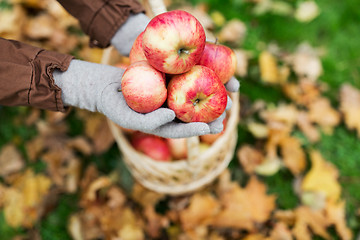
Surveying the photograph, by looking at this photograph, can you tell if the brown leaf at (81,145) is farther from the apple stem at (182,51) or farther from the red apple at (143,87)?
the apple stem at (182,51)

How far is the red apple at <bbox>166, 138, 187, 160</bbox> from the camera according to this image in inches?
59.9

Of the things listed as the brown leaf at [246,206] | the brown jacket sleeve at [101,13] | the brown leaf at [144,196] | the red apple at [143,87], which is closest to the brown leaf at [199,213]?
the brown leaf at [246,206]

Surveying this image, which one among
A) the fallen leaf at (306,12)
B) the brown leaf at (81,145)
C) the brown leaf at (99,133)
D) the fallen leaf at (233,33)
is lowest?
the brown leaf at (81,145)

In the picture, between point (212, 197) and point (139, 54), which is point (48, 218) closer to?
point (212, 197)

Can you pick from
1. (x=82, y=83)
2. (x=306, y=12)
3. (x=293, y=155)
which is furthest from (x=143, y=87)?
(x=306, y=12)

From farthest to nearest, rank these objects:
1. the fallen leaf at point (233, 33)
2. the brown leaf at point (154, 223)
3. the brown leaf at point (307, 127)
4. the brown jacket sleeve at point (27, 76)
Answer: the fallen leaf at point (233, 33)
the brown leaf at point (307, 127)
the brown leaf at point (154, 223)
the brown jacket sleeve at point (27, 76)

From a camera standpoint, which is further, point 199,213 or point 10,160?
point 10,160

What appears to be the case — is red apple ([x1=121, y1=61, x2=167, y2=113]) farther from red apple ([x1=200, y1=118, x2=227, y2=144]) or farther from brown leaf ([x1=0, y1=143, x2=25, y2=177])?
brown leaf ([x1=0, y1=143, x2=25, y2=177])

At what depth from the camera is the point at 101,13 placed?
1.37 meters

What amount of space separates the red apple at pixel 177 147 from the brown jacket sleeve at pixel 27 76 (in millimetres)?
578

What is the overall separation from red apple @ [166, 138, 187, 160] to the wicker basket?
0.20ft

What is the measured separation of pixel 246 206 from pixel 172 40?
106cm

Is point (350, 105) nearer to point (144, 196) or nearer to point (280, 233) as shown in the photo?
point (280, 233)

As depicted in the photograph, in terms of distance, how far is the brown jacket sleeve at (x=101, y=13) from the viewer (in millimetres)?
1357
